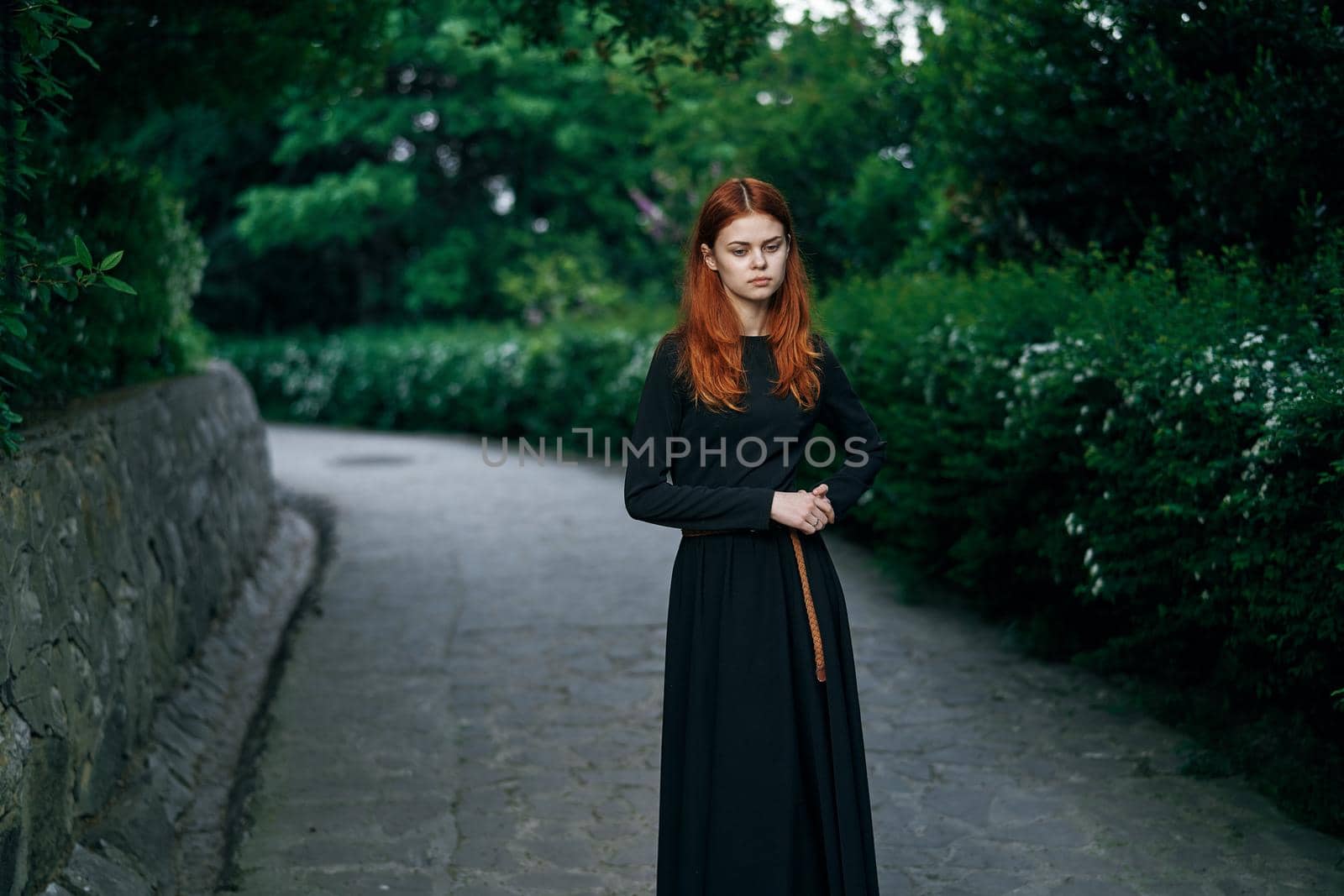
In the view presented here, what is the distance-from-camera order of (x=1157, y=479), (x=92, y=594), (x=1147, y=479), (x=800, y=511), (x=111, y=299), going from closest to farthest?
(x=800, y=511), (x=92, y=594), (x=1157, y=479), (x=1147, y=479), (x=111, y=299)

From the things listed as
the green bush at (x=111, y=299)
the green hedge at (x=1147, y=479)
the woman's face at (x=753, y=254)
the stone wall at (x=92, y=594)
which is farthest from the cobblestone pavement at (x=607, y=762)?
the woman's face at (x=753, y=254)

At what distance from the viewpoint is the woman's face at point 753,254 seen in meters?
2.96

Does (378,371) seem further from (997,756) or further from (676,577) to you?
(676,577)

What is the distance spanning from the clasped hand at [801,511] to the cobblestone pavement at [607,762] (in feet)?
4.94

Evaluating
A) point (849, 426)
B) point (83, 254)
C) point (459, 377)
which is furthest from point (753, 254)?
point (459, 377)

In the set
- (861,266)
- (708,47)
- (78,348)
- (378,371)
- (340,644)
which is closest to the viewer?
(78,348)

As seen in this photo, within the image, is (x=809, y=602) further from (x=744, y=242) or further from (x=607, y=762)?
(x=607, y=762)

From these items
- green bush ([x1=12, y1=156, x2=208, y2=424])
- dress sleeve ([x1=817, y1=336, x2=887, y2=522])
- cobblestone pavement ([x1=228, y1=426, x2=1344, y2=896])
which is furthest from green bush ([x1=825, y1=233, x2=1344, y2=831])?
green bush ([x1=12, y1=156, x2=208, y2=424])

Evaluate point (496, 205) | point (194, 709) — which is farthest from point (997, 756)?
point (496, 205)

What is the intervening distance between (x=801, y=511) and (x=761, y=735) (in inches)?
21.2

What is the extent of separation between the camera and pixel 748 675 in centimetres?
295

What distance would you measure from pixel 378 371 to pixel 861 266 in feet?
34.6

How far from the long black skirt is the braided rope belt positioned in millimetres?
10

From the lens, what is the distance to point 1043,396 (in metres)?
5.41
